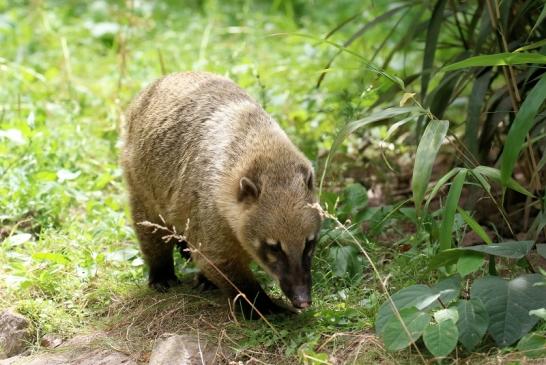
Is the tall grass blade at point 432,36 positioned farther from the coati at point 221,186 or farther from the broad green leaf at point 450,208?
the broad green leaf at point 450,208

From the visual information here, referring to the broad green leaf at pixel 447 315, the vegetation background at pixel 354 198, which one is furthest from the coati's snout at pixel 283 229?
the broad green leaf at pixel 447 315

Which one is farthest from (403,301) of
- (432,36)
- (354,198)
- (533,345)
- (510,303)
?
(432,36)

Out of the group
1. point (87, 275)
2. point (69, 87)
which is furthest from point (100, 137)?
point (87, 275)

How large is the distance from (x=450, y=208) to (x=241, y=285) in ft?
4.26

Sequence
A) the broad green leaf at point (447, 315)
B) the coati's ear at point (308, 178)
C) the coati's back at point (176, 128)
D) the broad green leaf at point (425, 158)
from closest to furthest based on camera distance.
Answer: the broad green leaf at point (447, 315) < the broad green leaf at point (425, 158) < the coati's ear at point (308, 178) < the coati's back at point (176, 128)

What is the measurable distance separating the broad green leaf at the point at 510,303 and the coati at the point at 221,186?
0.92m

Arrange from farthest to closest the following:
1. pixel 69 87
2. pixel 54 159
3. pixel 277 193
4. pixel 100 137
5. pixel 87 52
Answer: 1. pixel 87 52
2. pixel 69 87
3. pixel 100 137
4. pixel 54 159
5. pixel 277 193

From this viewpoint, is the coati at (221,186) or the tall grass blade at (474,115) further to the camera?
the tall grass blade at (474,115)

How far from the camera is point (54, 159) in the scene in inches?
253

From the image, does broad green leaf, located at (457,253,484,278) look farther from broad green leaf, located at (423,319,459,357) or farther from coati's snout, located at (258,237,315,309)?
coati's snout, located at (258,237,315,309)

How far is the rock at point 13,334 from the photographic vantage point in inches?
183

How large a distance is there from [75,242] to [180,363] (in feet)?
5.59

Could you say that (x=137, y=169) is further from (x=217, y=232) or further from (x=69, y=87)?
(x=69, y=87)

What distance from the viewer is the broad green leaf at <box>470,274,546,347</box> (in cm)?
360
